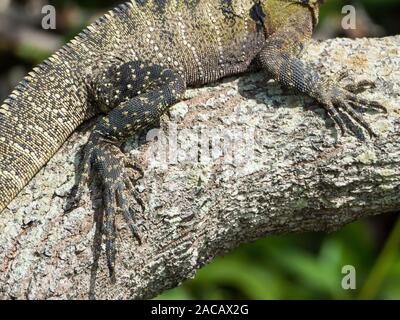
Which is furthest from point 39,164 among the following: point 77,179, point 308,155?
point 308,155

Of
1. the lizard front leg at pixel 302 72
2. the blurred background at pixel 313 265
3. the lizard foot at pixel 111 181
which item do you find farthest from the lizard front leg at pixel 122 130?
the blurred background at pixel 313 265

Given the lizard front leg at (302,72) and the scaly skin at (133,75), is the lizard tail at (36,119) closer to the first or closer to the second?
the scaly skin at (133,75)

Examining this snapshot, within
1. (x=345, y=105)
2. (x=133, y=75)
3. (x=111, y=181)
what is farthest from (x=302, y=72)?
(x=111, y=181)

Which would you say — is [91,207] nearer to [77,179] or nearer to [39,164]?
[77,179]

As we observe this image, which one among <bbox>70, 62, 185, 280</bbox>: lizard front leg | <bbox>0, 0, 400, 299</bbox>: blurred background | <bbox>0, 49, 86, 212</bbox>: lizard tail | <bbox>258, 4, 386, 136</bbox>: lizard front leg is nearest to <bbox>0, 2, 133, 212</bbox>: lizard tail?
<bbox>0, 49, 86, 212</bbox>: lizard tail

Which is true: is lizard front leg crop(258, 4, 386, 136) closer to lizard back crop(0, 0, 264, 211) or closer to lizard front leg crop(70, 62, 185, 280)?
lizard back crop(0, 0, 264, 211)

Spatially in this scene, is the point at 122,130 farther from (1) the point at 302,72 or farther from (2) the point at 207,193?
(1) the point at 302,72

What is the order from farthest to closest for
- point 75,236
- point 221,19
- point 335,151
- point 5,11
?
point 5,11 < point 221,19 < point 335,151 < point 75,236
